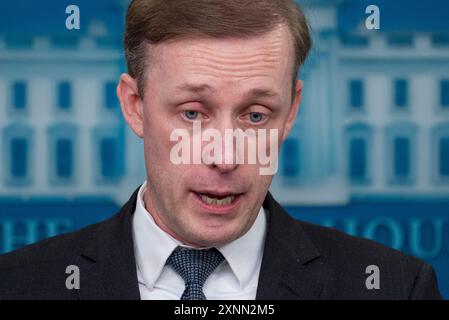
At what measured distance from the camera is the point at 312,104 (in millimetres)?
3223

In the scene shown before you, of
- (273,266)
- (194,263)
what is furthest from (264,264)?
(194,263)

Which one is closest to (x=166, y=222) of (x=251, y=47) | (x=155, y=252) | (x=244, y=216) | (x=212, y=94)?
(x=155, y=252)

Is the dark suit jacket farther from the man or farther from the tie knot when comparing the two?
the tie knot

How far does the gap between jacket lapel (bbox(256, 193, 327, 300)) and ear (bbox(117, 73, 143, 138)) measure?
51 centimetres

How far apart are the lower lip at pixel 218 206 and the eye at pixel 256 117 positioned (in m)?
0.23

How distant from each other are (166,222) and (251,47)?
1.94ft

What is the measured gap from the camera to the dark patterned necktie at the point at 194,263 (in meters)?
2.52

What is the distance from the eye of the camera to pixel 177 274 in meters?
2.57

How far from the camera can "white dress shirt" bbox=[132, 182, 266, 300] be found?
255 cm

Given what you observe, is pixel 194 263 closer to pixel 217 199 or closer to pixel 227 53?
pixel 217 199

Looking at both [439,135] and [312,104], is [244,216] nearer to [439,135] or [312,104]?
[312,104]

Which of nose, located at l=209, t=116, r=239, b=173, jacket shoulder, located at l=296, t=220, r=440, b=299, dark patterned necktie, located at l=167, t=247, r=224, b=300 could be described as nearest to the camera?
nose, located at l=209, t=116, r=239, b=173

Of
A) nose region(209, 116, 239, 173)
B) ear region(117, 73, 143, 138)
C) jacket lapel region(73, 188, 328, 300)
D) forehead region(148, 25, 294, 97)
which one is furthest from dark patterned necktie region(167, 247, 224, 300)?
forehead region(148, 25, 294, 97)

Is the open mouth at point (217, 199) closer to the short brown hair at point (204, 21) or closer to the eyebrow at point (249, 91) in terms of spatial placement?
the eyebrow at point (249, 91)
